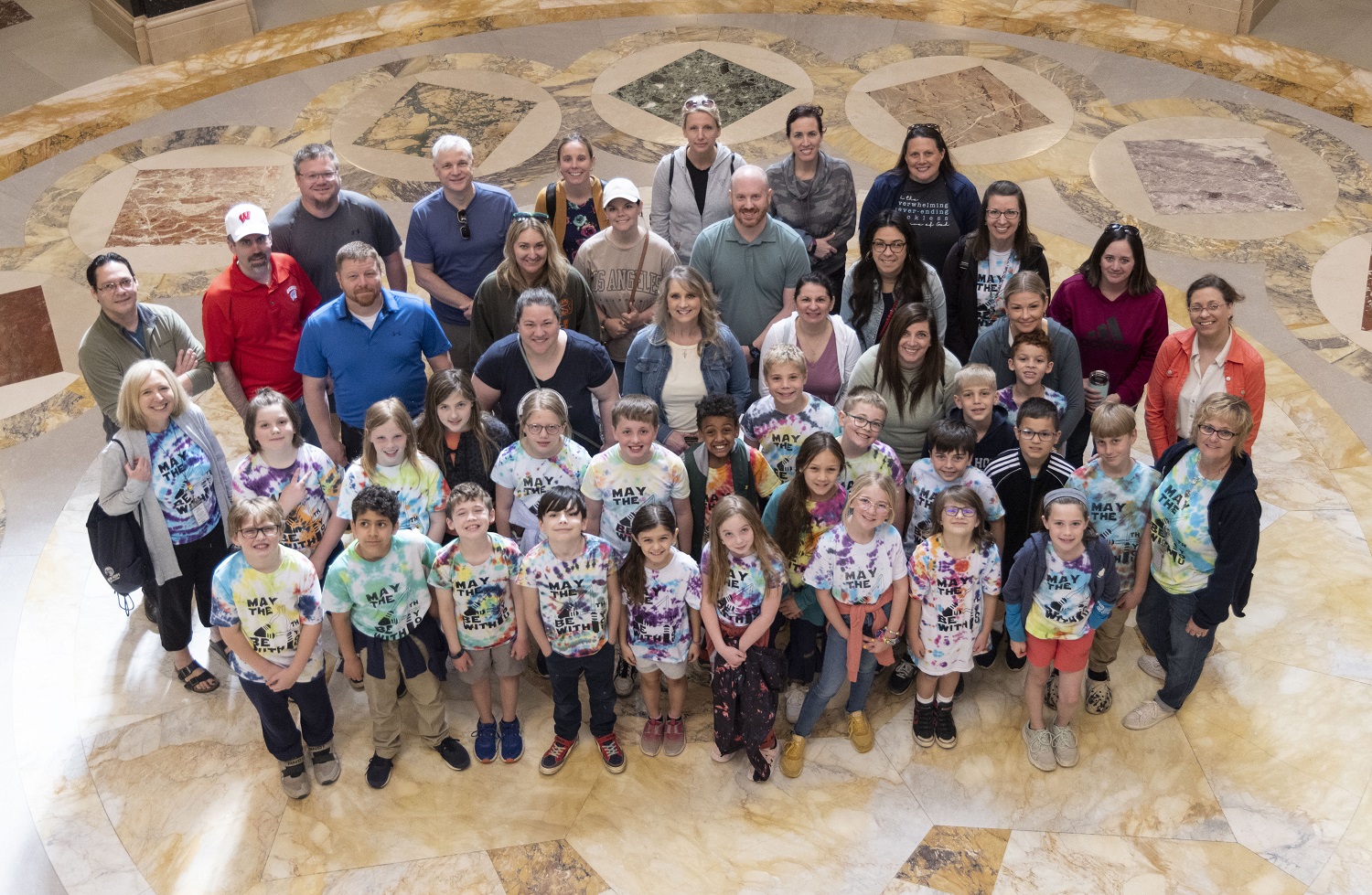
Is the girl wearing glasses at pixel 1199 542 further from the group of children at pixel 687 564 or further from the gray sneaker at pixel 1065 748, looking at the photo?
the gray sneaker at pixel 1065 748

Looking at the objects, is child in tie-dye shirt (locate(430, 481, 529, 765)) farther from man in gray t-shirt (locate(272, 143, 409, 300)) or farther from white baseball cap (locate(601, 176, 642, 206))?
man in gray t-shirt (locate(272, 143, 409, 300))

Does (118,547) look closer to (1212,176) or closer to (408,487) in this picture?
(408,487)

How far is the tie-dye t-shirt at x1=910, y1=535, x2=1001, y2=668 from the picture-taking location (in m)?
4.61

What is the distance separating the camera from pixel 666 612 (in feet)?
15.2

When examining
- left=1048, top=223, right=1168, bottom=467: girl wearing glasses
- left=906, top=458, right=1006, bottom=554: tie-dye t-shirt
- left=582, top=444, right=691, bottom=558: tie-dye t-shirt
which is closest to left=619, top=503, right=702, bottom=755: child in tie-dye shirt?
left=582, top=444, right=691, bottom=558: tie-dye t-shirt

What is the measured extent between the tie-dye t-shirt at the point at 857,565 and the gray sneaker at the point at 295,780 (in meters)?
2.08

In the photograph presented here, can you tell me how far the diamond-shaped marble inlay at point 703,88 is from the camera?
935cm

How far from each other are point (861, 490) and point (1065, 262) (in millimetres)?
3881

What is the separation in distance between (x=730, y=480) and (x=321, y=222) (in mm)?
2466

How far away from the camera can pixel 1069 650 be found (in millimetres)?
4770

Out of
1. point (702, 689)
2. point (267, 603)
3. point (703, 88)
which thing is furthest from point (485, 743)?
point (703, 88)

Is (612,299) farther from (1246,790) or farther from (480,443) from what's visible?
(1246,790)

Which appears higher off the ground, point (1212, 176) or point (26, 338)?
point (1212, 176)

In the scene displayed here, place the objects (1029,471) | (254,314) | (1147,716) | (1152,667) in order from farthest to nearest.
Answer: (254,314) < (1152,667) < (1147,716) < (1029,471)
